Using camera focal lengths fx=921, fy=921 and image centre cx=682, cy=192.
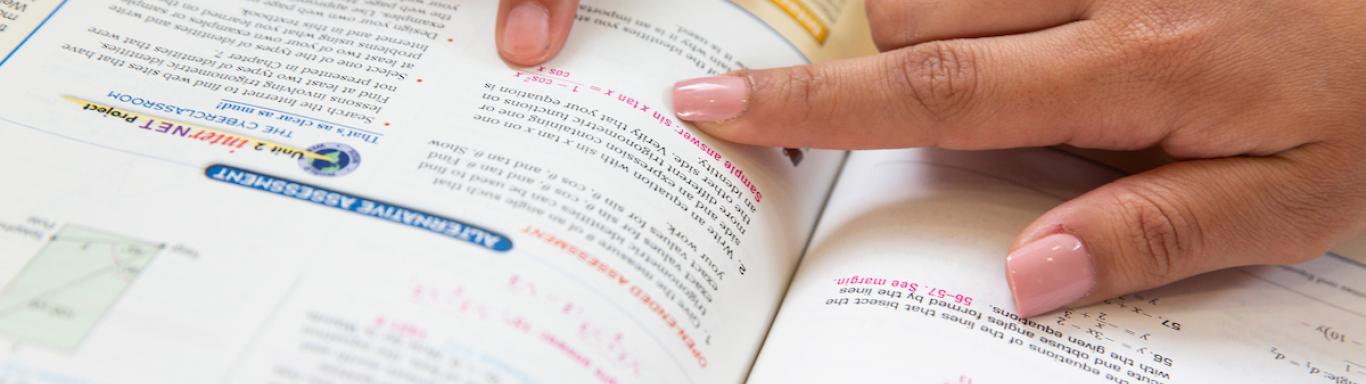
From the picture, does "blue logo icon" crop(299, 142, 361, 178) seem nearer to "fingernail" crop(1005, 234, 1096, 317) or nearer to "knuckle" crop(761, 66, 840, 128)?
"knuckle" crop(761, 66, 840, 128)

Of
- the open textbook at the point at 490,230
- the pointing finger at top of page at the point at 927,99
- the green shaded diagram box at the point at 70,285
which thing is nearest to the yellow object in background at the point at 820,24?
the open textbook at the point at 490,230

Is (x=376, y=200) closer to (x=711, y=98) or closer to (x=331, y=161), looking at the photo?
(x=331, y=161)

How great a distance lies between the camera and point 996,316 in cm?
68

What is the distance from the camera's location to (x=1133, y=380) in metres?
0.65

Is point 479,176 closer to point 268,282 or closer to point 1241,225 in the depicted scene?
point 268,282

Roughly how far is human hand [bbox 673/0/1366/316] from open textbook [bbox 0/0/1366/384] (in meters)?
0.04

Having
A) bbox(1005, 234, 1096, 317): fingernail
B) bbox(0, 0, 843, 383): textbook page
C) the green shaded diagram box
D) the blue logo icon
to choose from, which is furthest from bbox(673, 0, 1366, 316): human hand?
the green shaded diagram box

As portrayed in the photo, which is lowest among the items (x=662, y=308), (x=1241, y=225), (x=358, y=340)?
(x=358, y=340)

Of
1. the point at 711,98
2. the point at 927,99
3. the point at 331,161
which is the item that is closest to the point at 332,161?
the point at 331,161

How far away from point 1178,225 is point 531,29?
0.52 metres

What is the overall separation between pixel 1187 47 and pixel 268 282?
668 mm

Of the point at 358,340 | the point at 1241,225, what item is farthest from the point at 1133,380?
the point at 358,340

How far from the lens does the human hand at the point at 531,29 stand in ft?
2.50

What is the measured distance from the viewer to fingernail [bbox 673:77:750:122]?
73cm
